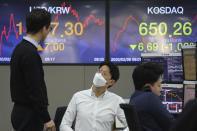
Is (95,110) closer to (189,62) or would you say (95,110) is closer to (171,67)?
(189,62)

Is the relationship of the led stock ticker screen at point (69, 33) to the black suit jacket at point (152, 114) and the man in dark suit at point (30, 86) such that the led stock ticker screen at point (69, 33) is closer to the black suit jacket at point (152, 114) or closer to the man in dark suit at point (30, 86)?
Result: the man in dark suit at point (30, 86)

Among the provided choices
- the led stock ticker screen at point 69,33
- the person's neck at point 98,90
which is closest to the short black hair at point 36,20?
the person's neck at point 98,90

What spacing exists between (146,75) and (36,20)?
74 cm

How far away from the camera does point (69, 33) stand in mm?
4438

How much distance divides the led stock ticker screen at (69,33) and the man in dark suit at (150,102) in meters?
2.28

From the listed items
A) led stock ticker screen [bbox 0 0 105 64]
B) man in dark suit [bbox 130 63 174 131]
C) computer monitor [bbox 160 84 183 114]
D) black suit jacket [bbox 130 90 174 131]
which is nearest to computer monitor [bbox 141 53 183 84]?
computer monitor [bbox 160 84 183 114]

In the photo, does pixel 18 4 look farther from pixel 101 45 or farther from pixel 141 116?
pixel 141 116

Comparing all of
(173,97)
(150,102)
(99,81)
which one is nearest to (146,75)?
(150,102)

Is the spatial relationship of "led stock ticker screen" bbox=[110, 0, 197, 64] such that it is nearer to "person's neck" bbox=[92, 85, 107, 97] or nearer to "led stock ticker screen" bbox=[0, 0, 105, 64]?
"led stock ticker screen" bbox=[0, 0, 105, 64]

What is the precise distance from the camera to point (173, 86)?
3.45 metres

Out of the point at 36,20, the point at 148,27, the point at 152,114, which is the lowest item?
the point at 152,114

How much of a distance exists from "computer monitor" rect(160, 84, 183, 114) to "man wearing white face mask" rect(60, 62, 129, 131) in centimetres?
88

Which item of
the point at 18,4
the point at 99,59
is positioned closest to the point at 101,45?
the point at 99,59

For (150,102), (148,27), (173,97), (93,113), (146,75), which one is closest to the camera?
(150,102)
